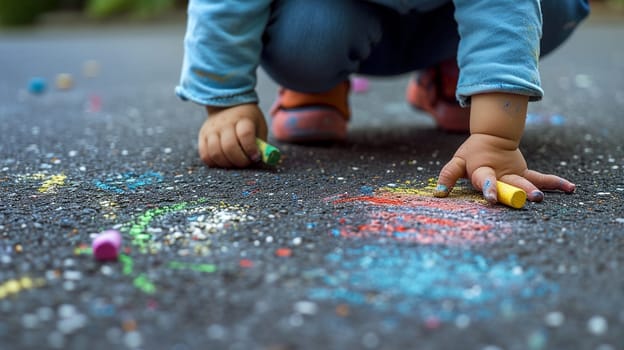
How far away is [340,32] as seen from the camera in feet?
3.95

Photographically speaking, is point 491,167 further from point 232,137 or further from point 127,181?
point 127,181

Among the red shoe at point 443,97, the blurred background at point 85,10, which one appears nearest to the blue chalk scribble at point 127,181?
the red shoe at point 443,97

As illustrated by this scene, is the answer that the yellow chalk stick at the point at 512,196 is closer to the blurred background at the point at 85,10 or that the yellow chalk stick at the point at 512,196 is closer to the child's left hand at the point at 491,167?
the child's left hand at the point at 491,167

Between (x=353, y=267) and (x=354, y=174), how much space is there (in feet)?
1.34

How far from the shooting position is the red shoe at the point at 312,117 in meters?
1.34

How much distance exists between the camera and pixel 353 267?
65 cm

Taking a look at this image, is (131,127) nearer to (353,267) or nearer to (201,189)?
(201,189)

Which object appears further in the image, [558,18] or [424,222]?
[558,18]

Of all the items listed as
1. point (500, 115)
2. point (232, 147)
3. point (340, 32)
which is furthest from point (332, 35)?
point (500, 115)

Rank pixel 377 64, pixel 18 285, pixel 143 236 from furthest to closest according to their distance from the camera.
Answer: pixel 377 64, pixel 143 236, pixel 18 285

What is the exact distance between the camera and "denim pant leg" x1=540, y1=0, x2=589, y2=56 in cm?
121

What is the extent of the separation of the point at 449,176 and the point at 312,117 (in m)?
0.49

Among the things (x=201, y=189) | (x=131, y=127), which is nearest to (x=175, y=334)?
(x=201, y=189)

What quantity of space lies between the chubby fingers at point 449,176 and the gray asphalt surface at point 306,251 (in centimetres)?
2
